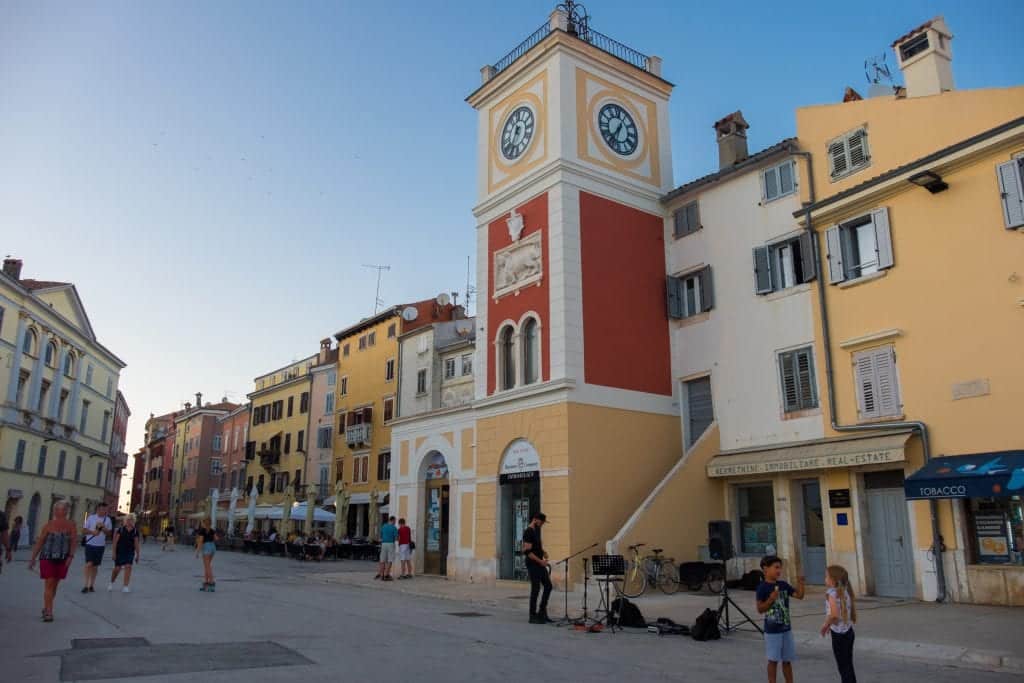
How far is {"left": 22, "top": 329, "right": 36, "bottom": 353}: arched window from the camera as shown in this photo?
146 feet

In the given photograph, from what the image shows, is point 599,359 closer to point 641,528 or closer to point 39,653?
point 641,528

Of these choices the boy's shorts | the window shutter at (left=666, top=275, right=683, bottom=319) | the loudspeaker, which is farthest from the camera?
the window shutter at (left=666, top=275, right=683, bottom=319)

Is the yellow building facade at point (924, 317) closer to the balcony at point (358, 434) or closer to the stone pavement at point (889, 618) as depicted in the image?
the stone pavement at point (889, 618)

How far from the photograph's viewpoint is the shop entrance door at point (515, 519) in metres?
21.0

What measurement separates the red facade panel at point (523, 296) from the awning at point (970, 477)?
29.5 ft

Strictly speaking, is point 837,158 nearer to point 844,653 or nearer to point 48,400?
point 844,653

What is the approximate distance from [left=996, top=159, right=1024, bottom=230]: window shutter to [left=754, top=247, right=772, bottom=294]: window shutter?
18.7 feet

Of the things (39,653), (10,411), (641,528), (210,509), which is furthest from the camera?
(210,509)

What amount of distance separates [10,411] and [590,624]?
40.7 m

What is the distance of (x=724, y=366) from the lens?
69.0 ft

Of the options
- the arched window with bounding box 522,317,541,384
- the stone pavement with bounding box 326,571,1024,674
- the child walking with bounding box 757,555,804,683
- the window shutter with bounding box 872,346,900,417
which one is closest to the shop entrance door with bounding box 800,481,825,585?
the stone pavement with bounding box 326,571,1024,674

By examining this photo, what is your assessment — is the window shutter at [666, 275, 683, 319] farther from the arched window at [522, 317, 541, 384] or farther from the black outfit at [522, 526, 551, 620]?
the black outfit at [522, 526, 551, 620]

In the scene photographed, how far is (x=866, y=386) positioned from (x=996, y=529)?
12.6 ft

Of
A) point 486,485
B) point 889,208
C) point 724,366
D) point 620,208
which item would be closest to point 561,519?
point 486,485
